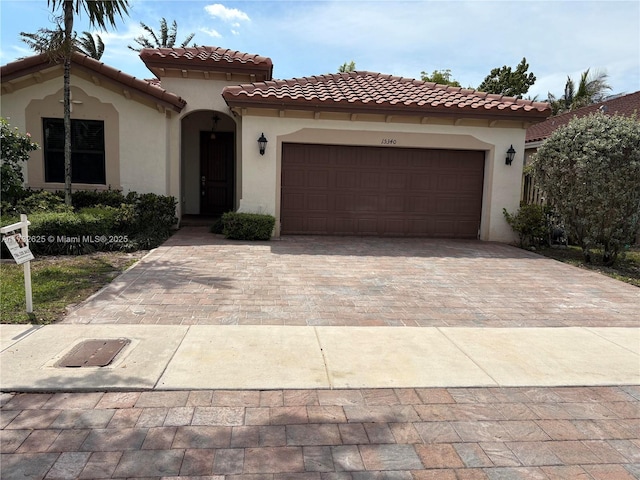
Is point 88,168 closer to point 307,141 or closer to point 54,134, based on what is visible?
point 54,134

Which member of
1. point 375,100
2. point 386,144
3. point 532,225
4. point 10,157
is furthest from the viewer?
point 386,144

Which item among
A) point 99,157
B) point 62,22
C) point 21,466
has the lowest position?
point 21,466

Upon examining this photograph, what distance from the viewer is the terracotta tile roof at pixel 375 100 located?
11.5 metres

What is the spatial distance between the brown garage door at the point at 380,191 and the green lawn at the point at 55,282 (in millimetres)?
4804

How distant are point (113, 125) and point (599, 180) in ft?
40.1

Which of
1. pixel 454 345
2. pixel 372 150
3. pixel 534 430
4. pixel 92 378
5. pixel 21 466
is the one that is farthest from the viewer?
pixel 372 150

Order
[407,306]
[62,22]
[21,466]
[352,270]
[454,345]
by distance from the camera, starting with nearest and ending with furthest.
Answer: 1. [21,466]
2. [454,345]
3. [407,306]
4. [352,270]
5. [62,22]

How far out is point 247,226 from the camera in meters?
11.4

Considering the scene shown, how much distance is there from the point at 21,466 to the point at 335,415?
6.69 feet

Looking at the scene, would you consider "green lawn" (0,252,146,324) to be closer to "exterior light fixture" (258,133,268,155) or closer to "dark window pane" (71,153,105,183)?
"exterior light fixture" (258,133,268,155)

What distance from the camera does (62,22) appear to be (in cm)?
986

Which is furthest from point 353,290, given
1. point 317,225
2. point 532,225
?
point 532,225

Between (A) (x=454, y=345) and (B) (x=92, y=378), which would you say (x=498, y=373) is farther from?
(B) (x=92, y=378)

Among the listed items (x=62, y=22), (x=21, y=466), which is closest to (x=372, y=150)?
(x=62, y=22)
